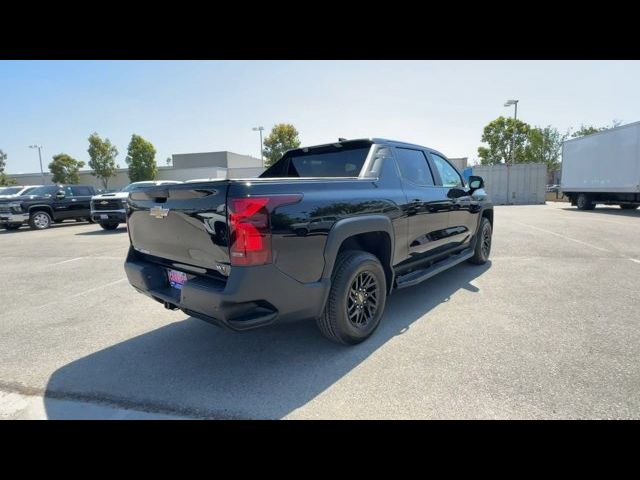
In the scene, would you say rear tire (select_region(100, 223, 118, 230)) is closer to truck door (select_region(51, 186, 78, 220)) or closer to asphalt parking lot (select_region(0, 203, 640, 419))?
truck door (select_region(51, 186, 78, 220))

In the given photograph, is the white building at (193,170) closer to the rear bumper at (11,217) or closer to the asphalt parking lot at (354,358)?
the rear bumper at (11,217)

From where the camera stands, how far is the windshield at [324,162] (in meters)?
3.81

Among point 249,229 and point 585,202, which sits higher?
point 249,229

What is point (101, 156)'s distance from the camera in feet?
142

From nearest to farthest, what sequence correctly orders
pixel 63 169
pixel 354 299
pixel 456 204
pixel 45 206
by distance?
1. pixel 354 299
2. pixel 456 204
3. pixel 45 206
4. pixel 63 169

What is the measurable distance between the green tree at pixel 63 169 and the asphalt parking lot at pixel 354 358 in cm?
5450

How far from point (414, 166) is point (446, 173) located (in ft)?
3.56

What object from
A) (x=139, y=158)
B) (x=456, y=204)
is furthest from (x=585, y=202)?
(x=139, y=158)

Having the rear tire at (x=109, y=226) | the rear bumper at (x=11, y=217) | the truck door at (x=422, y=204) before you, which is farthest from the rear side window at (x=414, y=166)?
the rear bumper at (x=11, y=217)

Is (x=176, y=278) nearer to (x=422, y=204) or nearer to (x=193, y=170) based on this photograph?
(x=422, y=204)

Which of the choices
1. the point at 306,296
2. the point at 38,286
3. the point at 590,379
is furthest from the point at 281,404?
the point at 38,286

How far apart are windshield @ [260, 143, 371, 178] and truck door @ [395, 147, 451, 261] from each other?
50 centimetres

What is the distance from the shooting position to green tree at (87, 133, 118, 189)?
1684 inches

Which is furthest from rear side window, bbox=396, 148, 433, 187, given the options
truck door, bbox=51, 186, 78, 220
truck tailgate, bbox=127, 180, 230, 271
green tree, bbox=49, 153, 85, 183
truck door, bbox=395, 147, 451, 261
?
green tree, bbox=49, 153, 85, 183
